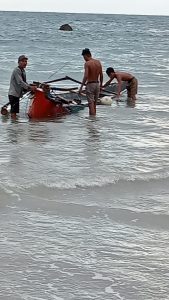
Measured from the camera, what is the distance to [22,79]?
12.7 meters

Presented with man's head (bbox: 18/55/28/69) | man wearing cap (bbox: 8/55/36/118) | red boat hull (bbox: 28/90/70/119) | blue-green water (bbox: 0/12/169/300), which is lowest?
blue-green water (bbox: 0/12/169/300)

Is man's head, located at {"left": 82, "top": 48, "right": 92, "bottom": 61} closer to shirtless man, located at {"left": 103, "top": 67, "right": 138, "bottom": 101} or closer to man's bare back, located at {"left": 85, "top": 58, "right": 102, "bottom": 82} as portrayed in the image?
man's bare back, located at {"left": 85, "top": 58, "right": 102, "bottom": 82}

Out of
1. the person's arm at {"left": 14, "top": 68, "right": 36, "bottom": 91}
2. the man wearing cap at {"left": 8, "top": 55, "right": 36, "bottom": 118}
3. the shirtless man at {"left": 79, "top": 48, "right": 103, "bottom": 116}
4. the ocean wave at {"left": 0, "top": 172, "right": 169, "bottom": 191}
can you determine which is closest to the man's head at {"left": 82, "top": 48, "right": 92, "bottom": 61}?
the shirtless man at {"left": 79, "top": 48, "right": 103, "bottom": 116}

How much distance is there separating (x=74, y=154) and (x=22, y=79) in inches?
135

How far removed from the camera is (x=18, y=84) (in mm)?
12680

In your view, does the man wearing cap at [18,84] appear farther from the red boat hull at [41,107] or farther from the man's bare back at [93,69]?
the man's bare back at [93,69]

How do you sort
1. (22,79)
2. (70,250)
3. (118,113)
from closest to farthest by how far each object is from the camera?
(70,250) < (22,79) < (118,113)

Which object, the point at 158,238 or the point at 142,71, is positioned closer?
the point at 158,238

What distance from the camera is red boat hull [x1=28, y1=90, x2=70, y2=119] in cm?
1351

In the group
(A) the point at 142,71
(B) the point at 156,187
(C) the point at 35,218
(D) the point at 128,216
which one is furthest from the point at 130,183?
(A) the point at 142,71

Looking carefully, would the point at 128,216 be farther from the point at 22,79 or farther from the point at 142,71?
the point at 142,71

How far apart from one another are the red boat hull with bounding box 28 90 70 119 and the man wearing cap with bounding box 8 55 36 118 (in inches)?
14.4

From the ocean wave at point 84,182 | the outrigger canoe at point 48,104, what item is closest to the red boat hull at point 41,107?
the outrigger canoe at point 48,104

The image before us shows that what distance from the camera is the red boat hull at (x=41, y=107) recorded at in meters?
13.5
